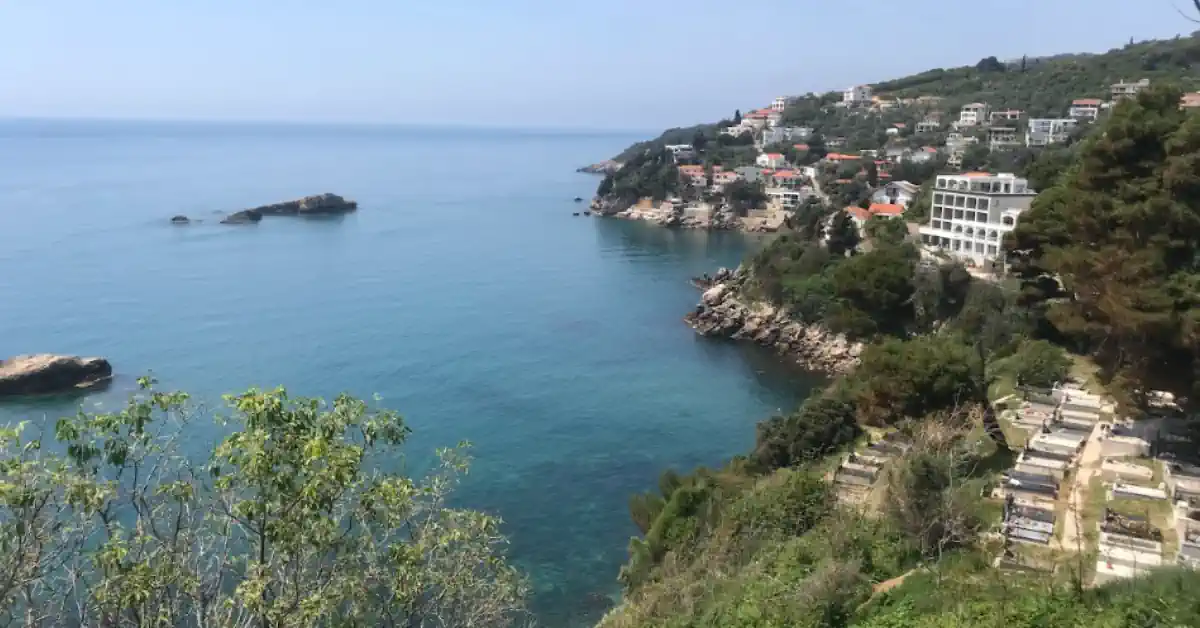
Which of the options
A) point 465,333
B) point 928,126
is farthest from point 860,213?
point 928,126

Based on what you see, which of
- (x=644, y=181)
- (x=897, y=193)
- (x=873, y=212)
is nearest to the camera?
(x=873, y=212)

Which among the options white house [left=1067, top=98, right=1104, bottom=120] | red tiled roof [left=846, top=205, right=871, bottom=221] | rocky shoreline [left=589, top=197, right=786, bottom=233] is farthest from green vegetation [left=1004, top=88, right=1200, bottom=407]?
white house [left=1067, top=98, right=1104, bottom=120]

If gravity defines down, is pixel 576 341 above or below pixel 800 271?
below

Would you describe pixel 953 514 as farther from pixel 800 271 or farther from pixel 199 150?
pixel 199 150

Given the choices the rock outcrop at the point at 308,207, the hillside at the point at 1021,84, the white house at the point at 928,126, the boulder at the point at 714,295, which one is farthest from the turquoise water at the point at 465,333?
the hillside at the point at 1021,84

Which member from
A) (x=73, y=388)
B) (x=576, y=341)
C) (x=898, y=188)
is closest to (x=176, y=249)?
(x=73, y=388)

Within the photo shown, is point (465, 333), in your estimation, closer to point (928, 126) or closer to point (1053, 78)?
point (928, 126)
